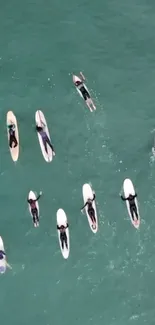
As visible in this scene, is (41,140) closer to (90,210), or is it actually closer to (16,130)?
(16,130)

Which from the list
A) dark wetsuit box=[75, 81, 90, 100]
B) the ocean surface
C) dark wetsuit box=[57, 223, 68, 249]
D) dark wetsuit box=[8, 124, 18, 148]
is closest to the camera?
the ocean surface

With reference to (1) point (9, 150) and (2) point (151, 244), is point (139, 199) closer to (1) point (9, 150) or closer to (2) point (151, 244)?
(2) point (151, 244)

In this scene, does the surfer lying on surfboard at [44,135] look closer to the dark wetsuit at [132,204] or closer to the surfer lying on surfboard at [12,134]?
the surfer lying on surfboard at [12,134]

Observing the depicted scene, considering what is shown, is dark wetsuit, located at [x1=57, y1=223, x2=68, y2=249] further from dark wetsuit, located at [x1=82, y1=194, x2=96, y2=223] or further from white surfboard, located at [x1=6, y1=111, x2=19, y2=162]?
white surfboard, located at [x1=6, y1=111, x2=19, y2=162]

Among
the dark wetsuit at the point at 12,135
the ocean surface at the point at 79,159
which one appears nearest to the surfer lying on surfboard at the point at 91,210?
the ocean surface at the point at 79,159

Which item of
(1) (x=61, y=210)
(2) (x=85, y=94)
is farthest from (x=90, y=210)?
(2) (x=85, y=94)

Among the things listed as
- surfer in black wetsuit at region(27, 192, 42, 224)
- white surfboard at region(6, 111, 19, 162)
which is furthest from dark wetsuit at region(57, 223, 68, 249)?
white surfboard at region(6, 111, 19, 162)

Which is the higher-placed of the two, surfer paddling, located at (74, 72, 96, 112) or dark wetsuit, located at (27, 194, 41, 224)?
surfer paddling, located at (74, 72, 96, 112)
